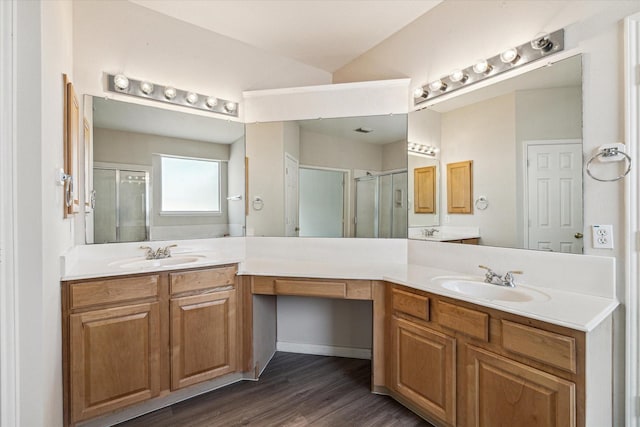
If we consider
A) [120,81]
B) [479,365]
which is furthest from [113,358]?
[479,365]

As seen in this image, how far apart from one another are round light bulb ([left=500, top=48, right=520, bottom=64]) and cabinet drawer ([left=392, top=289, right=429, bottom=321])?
4.84 feet

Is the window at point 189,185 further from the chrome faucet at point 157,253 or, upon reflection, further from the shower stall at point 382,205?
the shower stall at point 382,205

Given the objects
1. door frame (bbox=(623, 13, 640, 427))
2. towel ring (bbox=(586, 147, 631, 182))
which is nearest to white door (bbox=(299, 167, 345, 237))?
towel ring (bbox=(586, 147, 631, 182))

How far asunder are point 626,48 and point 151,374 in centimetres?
297

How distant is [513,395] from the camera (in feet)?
4.45

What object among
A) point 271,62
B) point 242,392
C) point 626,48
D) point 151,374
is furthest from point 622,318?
point 271,62

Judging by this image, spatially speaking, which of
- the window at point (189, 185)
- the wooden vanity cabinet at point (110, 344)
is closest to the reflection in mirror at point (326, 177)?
the window at point (189, 185)

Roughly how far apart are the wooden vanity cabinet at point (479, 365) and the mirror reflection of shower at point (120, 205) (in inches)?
74.6

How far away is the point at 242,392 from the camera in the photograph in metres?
2.14

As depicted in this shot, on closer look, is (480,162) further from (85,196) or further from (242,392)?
(85,196)

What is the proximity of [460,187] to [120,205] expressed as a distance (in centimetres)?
242

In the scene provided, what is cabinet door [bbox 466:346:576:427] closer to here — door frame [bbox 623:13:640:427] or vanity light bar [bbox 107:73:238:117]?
door frame [bbox 623:13:640:427]

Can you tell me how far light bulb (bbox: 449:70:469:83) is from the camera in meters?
2.08

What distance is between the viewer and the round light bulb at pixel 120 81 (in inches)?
87.2
